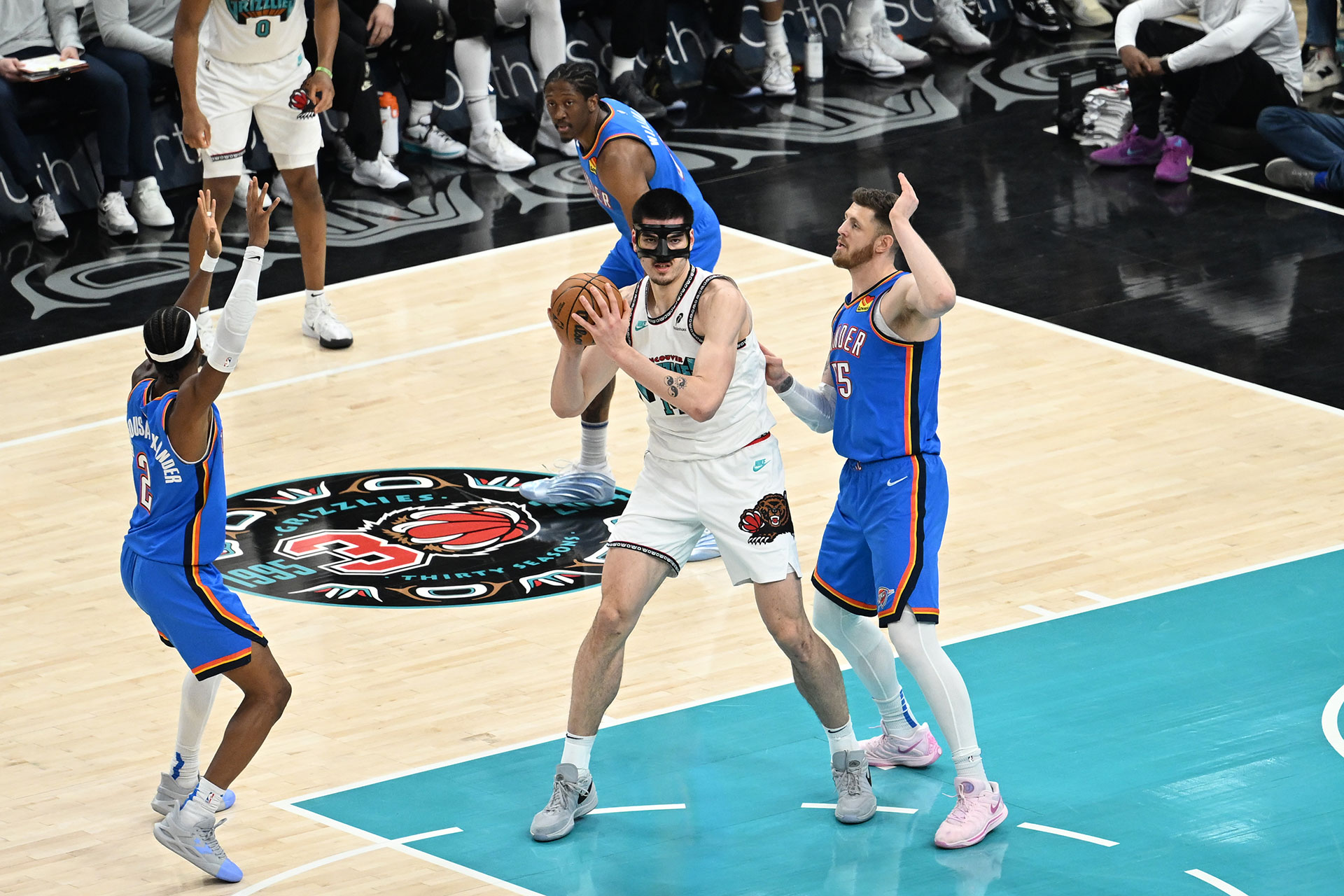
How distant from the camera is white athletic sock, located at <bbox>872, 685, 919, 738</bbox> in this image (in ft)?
22.3

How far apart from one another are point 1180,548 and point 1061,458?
109cm

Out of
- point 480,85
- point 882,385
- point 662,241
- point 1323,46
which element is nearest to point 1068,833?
point 882,385

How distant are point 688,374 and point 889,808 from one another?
151 cm

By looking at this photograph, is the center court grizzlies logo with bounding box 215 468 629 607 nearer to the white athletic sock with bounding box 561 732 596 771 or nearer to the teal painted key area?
the teal painted key area

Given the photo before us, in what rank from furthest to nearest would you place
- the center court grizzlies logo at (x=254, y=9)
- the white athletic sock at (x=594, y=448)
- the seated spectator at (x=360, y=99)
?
the seated spectator at (x=360, y=99), the center court grizzlies logo at (x=254, y=9), the white athletic sock at (x=594, y=448)

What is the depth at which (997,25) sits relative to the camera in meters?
17.3

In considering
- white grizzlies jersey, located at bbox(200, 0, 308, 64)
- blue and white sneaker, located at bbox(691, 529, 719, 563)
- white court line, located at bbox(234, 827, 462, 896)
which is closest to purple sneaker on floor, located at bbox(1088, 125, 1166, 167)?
white grizzlies jersey, located at bbox(200, 0, 308, 64)

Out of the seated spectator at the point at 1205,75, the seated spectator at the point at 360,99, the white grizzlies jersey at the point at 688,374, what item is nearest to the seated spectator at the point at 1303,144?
the seated spectator at the point at 1205,75

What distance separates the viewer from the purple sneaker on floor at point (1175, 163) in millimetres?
13500

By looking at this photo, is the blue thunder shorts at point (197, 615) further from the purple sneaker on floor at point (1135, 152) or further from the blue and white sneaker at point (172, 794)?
the purple sneaker on floor at point (1135, 152)

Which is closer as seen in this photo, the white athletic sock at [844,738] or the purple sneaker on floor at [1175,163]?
the white athletic sock at [844,738]

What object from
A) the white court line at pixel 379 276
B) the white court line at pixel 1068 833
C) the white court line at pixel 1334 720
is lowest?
the white court line at pixel 379 276

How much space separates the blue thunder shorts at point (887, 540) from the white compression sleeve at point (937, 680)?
4 cm

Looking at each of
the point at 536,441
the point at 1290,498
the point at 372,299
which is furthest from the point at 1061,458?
the point at 372,299
